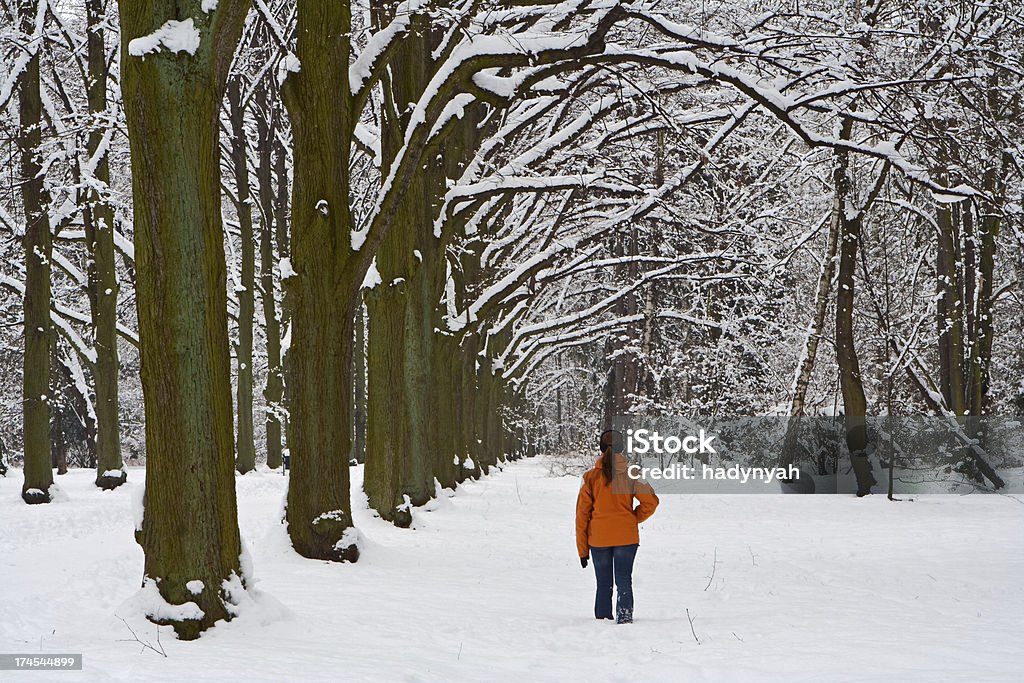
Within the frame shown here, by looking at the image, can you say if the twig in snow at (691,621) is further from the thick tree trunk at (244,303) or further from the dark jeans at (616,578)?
the thick tree trunk at (244,303)

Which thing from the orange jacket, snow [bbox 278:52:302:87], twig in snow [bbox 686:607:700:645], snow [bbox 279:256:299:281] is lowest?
twig in snow [bbox 686:607:700:645]

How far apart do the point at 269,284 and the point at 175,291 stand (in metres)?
23.3

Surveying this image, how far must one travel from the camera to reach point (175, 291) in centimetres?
673

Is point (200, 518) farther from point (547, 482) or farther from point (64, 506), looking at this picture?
point (547, 482)

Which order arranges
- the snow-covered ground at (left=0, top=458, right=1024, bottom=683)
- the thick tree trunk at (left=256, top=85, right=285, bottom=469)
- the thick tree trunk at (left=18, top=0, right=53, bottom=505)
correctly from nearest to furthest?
1. the snow-covered ground at (left=0, top=458, right=1024, bottom=683)
2. the thick tree trunk at (left=18, top=0, right=53, bottom=505)
3. the thick tree trunk at (left=256, top=85, right=285, bottom=469)

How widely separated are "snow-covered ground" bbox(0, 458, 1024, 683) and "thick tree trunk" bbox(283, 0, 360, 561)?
51cm

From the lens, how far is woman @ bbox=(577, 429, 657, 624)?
838 centimetres

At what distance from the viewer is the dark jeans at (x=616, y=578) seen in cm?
835

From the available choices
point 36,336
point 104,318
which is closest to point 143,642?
point 36,336

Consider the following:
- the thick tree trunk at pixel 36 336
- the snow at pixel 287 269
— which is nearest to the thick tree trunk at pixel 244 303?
the thick tree trunk at pixel 36 336

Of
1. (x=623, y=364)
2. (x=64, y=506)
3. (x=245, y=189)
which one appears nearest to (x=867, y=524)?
(x=64, y=506)

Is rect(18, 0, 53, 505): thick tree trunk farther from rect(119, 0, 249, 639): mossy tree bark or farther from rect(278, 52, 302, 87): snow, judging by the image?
rect(119, 0, 249, 639): mossy tree bark

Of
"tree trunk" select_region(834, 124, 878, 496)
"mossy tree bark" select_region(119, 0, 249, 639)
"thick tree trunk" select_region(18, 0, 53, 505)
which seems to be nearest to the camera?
"mossy tree bark" select_region(119, 0, 249, 639)

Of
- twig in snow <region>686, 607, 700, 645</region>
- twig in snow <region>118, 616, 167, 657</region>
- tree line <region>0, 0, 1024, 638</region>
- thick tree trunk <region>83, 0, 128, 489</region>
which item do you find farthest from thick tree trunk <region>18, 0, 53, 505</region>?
Answer: twig in snow <region>686, 607, 700, 645</region>
